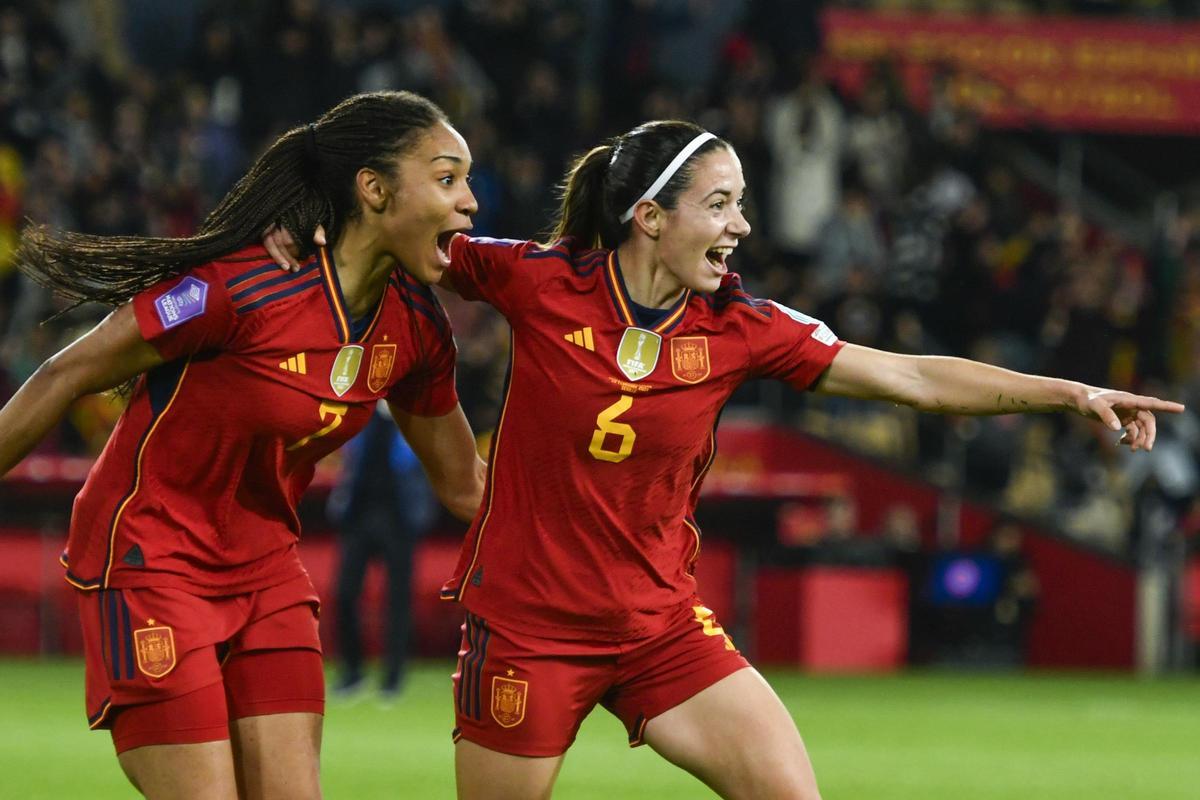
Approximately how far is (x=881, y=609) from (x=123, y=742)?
456 inches

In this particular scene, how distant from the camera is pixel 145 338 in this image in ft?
15.4

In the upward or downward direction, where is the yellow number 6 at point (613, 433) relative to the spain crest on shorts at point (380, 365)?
downward

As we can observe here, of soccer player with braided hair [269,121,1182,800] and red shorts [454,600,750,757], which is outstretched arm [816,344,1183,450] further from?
red shorts [454,600,750,757]

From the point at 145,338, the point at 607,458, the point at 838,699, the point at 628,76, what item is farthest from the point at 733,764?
the point at 628,76

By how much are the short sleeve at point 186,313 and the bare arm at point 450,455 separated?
2.63 feet

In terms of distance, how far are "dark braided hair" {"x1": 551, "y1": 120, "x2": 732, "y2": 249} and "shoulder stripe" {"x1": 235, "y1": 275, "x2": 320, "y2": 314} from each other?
873 millimetres

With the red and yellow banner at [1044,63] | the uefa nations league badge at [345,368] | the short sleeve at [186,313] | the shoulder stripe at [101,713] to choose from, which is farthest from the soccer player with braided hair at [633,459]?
the red and yellow banner at [1044,63]

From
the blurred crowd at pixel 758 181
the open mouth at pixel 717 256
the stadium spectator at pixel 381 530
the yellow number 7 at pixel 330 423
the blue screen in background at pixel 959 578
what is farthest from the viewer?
the blurred crowd at pixel 758 181

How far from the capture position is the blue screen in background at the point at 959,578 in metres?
16.3

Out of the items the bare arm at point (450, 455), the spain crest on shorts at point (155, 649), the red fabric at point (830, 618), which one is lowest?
the red fabric at point (830, 618)

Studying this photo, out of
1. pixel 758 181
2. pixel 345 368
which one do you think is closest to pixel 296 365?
pixel 345 368

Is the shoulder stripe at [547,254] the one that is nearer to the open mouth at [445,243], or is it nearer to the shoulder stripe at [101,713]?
the open mouth at [445,243]

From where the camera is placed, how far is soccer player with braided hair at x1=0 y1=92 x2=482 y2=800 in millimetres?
4746

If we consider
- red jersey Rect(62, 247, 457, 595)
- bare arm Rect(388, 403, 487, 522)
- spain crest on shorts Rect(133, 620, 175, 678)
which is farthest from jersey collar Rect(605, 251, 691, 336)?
spain crest on shorts Rect(133, 620, 175, 678)
